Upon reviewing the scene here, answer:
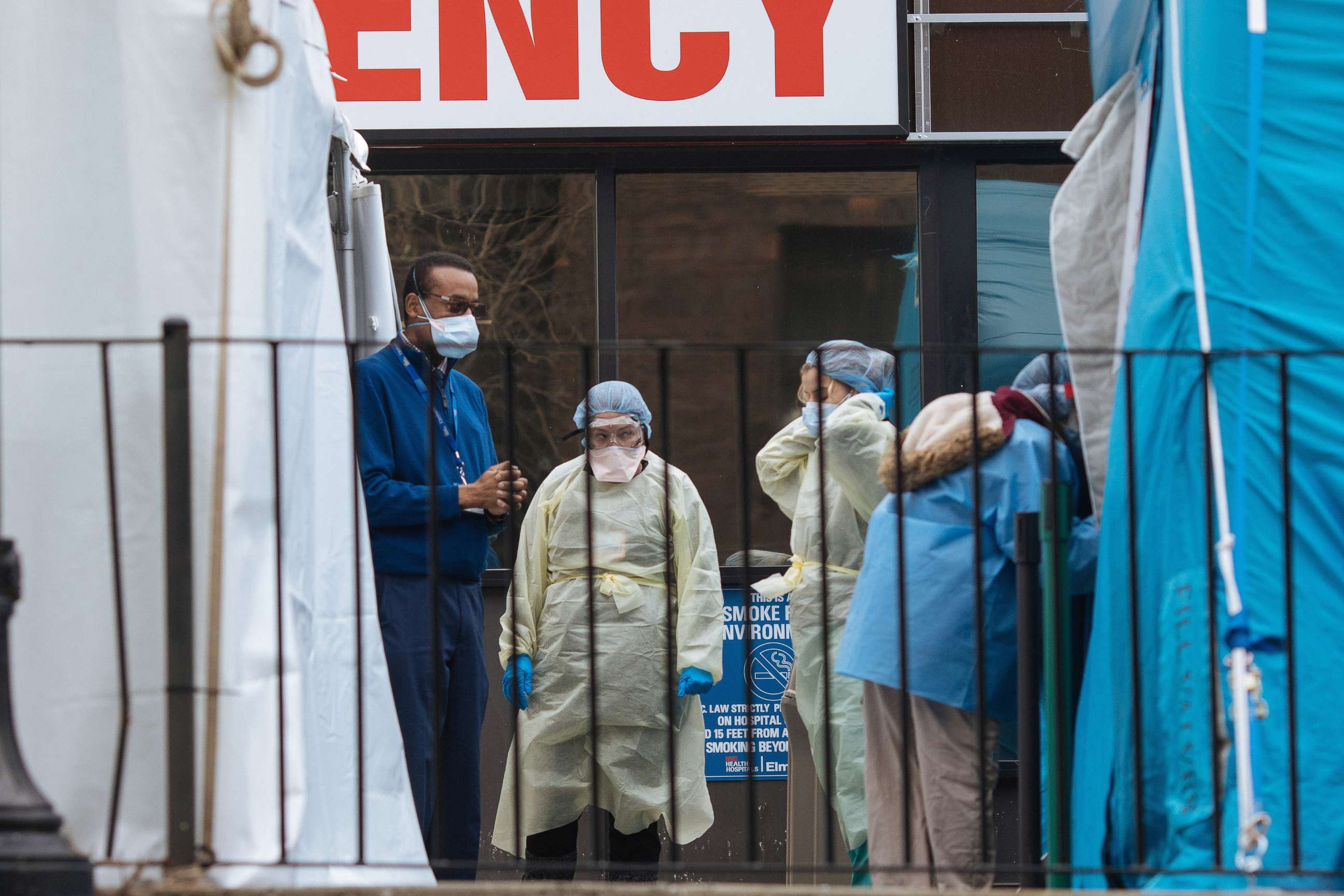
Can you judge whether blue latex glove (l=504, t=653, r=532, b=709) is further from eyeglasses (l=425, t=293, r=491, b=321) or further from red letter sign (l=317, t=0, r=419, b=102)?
red letter sign (l=317, t=0, r=419, b=102)

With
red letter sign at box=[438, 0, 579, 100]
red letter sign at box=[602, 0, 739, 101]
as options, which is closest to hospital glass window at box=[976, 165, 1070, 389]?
red letter sign at box=[602, 0, 739, 101]

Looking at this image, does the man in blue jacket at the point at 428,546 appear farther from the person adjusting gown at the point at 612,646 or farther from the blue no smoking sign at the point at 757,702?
the blue no smoking sign at the point at 757,702

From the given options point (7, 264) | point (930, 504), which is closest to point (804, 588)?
point (930, 504)

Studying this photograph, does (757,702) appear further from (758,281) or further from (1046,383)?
(1046,383)

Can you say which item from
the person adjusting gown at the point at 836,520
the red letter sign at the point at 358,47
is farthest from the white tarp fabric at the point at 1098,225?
the red letter sign at the point at 358,47

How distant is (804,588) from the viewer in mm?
4992

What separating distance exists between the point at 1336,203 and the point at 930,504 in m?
1.20

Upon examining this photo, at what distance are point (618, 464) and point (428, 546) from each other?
1.03 meters

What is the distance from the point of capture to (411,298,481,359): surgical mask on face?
4.61 m

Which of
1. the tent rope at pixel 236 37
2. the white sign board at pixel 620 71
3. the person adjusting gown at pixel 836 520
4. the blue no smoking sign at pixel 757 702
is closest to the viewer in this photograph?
the tent rope at pixel 236 37

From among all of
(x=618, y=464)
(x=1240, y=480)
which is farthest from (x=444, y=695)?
(x=1240, y=480)

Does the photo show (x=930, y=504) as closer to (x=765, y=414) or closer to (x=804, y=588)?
(x=804, y=588)

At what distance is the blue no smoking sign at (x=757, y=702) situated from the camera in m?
6.14

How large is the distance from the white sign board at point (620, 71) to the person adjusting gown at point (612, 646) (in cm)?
167
